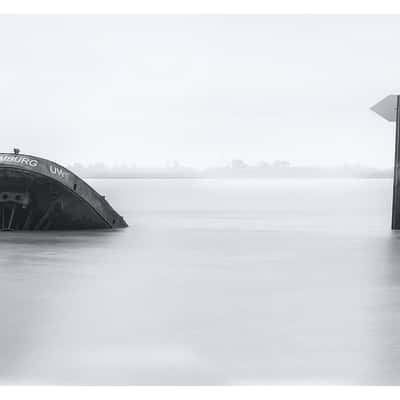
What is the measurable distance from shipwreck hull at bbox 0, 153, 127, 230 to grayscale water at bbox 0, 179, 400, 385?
2391 millimetres

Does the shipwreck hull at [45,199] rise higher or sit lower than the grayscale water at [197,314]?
higher

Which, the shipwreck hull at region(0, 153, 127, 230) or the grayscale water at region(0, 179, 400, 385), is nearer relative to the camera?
the grayscale water at region(0, 179, 400, 385)

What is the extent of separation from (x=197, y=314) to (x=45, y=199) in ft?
44.2

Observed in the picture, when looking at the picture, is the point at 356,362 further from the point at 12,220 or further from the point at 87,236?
the point at 12,220

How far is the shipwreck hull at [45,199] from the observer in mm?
20562

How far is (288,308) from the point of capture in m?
9.79

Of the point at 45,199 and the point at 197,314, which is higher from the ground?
the point at 45,199

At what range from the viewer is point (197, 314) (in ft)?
30.3

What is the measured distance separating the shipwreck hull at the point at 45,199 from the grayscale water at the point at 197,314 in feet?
7.84

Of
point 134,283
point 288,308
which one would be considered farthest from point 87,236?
point 288,308

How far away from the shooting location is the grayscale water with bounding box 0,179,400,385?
6.51m

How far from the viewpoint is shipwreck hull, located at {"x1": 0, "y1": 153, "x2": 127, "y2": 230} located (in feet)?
67.5

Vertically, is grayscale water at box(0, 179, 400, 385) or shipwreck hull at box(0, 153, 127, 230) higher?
shipwreck hull at box(0, 153, 127, 230)

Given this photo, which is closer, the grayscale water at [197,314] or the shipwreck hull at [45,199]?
the grayscale water at [197,314]
